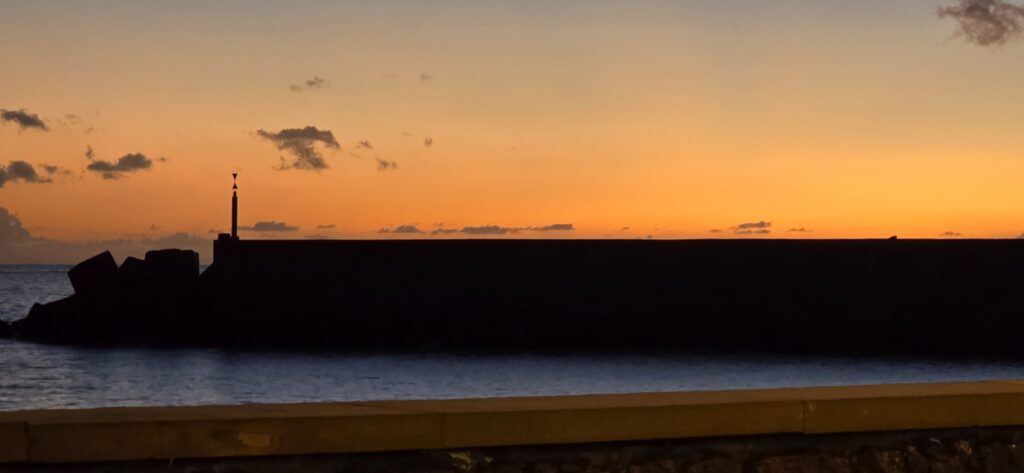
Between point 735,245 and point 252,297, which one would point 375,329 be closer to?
point 252,297

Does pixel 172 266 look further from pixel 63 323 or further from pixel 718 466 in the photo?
pixel 718 466

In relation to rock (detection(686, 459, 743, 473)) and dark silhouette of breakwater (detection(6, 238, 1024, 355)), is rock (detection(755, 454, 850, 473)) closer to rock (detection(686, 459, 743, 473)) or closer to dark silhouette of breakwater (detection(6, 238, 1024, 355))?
rock (detection(686, 459, 743, 473))

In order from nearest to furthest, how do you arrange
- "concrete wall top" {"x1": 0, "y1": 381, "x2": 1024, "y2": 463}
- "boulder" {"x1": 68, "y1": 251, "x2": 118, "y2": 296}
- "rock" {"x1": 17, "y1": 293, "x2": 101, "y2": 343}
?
"concrete wall top" {"x1": 0, "y1": 381, "x2": 1024, "y2": 463} < "boulder" {"x1": 68, "y1": 251, "x2": 118, "y2": 296} < "rock" {"x1": 17, "y1": 293, "x2": 101, "y2": 343}

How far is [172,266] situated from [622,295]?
17.1m

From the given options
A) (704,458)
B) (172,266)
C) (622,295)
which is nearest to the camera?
(704,458)

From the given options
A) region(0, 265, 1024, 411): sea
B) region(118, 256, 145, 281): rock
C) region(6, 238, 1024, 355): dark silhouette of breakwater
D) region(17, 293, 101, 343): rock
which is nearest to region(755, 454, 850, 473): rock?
region(0, 265, 1024, 411): sea

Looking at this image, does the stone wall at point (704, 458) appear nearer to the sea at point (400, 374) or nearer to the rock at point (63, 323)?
the sea at point (400, 374)

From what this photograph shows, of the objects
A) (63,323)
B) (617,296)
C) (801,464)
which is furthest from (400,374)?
(801,464)

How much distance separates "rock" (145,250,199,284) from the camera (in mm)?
56562

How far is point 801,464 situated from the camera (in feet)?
21.6

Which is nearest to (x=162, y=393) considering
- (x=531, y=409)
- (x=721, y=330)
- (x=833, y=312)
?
(x=721, y=330)

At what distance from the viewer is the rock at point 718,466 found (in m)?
6.47

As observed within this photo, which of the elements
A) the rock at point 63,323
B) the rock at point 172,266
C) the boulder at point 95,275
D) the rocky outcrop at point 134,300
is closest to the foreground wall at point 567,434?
the rocky outcrop at point 134,300

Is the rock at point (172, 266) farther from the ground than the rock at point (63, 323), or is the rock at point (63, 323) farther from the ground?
the rock at point (172, 266)
